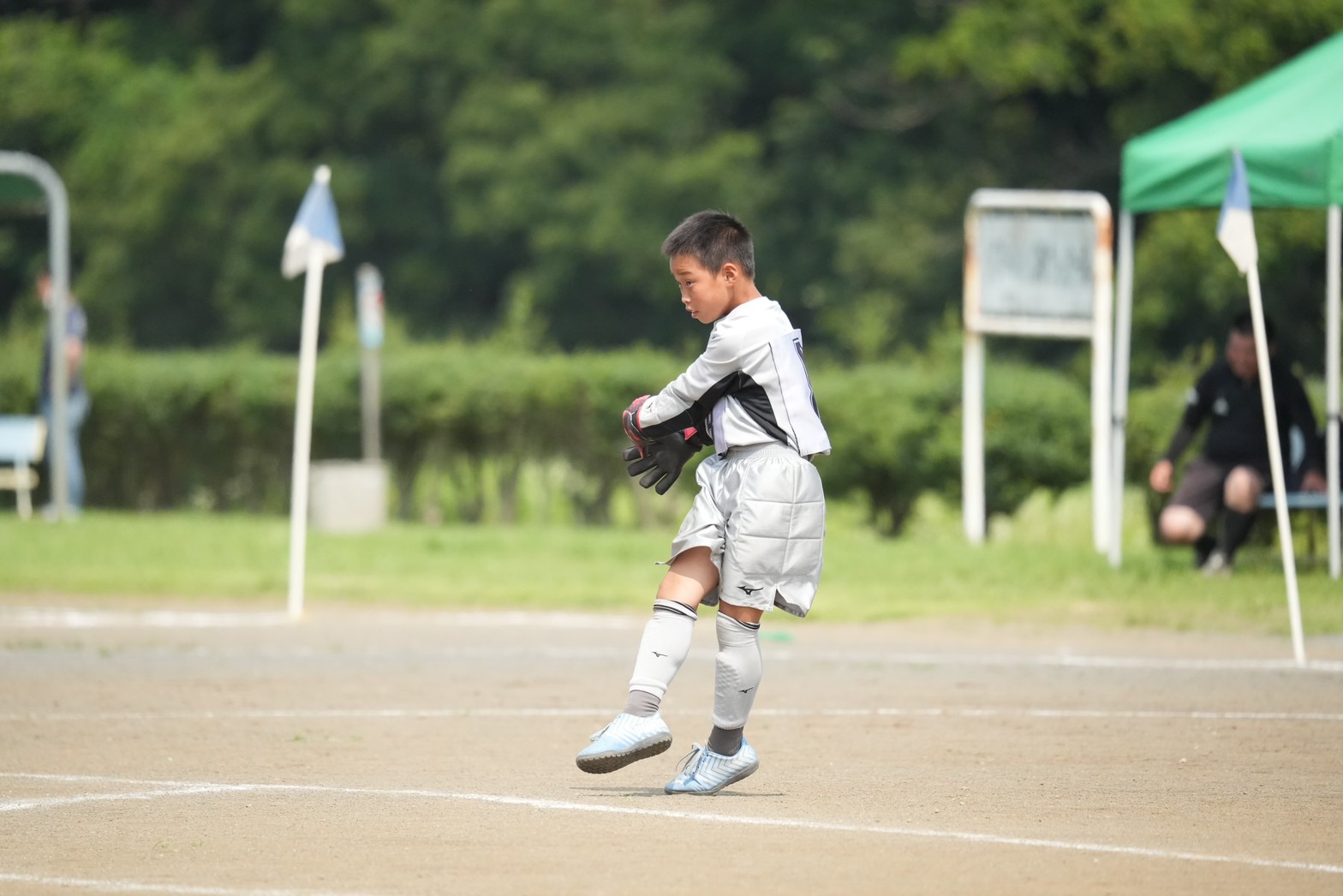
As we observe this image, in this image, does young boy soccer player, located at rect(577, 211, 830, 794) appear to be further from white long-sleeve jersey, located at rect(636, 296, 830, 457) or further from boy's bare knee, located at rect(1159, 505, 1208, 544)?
boy's bare knee, located at rect(1159, 505, 1208, 544)

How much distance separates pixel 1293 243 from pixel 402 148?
71.5ft

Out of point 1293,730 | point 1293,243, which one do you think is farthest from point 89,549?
point 1293,243

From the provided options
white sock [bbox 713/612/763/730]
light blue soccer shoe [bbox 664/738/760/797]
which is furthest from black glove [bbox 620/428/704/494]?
light blue soccer shoe [bbox 664/738/760/797]

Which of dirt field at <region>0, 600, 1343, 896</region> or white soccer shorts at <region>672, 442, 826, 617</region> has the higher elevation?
white soccer shorts at <region>672, 442, 826, 617</region>

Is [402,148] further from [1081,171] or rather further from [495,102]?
[1081,171]

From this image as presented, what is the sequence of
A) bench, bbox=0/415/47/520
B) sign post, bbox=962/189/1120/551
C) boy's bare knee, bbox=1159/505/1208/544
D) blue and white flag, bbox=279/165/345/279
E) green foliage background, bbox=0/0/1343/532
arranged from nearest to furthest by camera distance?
blue and white flag, bbox=279/165/345/279
boy's bare knee, bbox=1159/505/1208/544
sign post, bbox=962/189/1120/551
bench, bbox=0/415/47/520
green foliage background, bbox=0/0/1343/532

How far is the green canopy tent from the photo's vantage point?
1324cm

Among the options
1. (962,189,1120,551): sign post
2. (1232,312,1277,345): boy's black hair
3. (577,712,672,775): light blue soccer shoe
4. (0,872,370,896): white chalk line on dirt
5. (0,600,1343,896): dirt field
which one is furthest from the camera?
(962,189,1120,551): sign post

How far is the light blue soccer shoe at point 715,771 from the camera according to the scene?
273 inches

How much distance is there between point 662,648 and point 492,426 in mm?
13914

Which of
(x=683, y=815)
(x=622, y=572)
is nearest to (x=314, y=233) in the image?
(x=622, y=572)

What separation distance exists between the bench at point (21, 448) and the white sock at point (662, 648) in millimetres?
15605

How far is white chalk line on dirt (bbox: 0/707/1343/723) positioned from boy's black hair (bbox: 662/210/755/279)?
9.17 feet

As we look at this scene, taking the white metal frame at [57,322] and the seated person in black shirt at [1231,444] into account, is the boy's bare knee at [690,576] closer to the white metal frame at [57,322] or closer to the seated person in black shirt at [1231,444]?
the seated person in black shirt at [1231,444]
